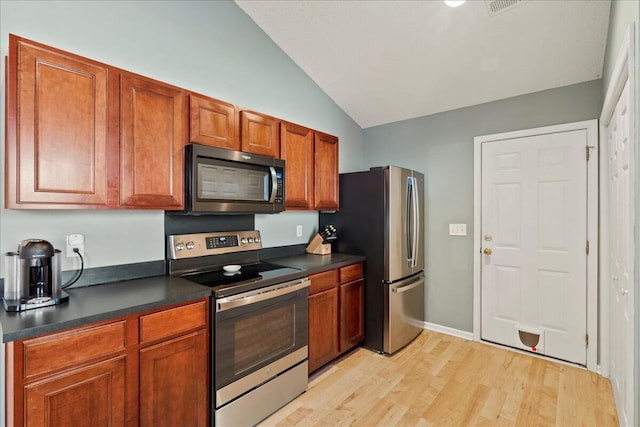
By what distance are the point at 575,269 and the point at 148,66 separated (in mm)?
3813

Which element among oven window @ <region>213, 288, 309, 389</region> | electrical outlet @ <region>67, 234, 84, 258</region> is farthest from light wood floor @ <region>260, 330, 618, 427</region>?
electrical outlet @ <region>67, 234, 84, 258</region>

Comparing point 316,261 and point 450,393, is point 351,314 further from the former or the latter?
point 450,393

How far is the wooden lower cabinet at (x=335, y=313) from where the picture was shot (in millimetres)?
2527

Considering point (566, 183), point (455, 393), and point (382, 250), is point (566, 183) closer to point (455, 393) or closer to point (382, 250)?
point (382, 250)

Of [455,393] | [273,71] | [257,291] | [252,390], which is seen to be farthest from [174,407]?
[273,71]

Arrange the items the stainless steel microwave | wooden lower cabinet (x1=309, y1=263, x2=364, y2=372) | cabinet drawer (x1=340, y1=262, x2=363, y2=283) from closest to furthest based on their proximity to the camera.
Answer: the stainless steel microwave < wooden lower cabinet (x1=309, y1=263, x2=364, y2=372) < cabinet drawer (x1=340, y1=262, x2=363, y2=283)

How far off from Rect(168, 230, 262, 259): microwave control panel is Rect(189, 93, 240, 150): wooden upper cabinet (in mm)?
695

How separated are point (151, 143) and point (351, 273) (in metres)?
1.95

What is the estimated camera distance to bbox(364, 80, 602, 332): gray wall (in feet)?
10.3

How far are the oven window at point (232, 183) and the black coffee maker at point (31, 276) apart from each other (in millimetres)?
823

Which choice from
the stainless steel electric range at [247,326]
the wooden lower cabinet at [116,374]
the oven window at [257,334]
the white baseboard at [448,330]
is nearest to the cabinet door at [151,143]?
the stainless steel electric range at [247,326]

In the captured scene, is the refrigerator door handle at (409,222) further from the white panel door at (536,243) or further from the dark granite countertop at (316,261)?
the white panel door at (536,243)

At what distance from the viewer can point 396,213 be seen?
2.99 metres

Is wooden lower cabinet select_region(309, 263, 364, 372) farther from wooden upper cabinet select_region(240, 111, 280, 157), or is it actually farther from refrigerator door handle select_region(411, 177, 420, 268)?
wooden upper cabinet select_region(240, 111, 280, 157)
